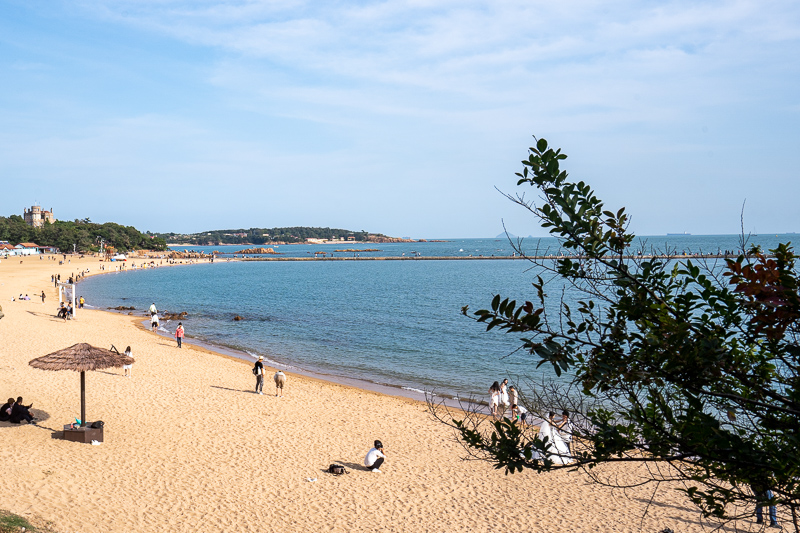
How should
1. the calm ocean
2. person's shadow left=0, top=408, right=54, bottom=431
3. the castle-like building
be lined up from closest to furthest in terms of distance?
1. person's shadow left=0, top=408, right=54, bottom=431
2. the calm ocean
3. the castle-like building

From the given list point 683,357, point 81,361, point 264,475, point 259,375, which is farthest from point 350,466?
point 683,357

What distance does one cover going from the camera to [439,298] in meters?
56.9

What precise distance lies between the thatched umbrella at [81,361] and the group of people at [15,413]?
1.80 metres

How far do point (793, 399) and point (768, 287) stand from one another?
72 cm

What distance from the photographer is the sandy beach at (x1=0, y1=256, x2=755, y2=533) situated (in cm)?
1008

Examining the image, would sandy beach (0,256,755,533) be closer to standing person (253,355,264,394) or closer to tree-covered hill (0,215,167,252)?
standing person (253,355,264,394)

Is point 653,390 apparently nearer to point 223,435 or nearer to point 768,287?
point 768,287

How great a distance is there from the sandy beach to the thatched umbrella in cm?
168

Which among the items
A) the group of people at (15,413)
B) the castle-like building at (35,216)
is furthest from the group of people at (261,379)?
the castle-like building at (35,216)

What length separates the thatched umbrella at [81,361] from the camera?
12.6 metres

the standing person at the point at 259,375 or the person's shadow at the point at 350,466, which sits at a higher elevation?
the standing person at the point at 259,375

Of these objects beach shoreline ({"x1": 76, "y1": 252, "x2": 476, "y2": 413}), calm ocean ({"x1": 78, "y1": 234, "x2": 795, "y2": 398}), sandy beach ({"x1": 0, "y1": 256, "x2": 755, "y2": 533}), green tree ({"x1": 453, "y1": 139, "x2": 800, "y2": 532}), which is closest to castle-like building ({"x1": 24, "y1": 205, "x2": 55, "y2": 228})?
calm ocean ({"x1": 78, "y1": 234, "x2": 795, "y2": 398})

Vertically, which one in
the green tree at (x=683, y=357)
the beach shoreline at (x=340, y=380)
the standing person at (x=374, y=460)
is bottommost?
the beach shoreline at (x=340, y=380)

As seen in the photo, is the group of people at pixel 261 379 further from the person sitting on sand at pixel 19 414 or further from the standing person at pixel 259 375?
the person sitting on sand at pixel 19 414
